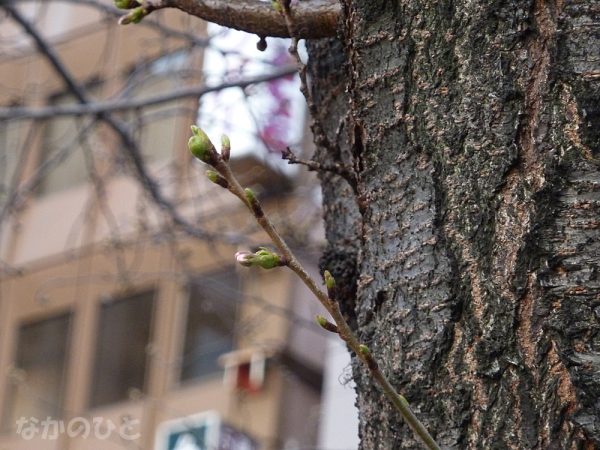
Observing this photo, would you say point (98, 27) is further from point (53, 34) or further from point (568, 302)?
point (568, 302)

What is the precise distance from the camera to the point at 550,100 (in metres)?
1.47

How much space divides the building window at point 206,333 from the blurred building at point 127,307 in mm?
15

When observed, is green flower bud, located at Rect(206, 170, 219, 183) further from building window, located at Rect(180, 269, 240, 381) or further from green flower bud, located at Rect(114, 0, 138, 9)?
building window, located at Rect(180, 269, 240, 381)

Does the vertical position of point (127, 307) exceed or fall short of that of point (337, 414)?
it exceeds it

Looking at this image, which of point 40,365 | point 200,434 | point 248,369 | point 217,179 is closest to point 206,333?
point 248,369

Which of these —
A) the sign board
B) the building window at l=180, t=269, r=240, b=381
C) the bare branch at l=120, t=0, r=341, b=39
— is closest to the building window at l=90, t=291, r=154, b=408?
the building window at l=180, t=269, r=240, b=381

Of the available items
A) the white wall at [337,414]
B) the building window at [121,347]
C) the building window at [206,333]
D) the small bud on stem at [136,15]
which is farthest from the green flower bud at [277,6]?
the building window at [121,347]

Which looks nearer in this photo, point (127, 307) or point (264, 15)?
point (264, 15)

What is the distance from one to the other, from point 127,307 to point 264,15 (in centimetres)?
956

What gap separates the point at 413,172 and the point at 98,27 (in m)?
10.7

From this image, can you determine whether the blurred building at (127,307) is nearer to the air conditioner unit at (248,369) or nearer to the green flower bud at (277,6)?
the air conditioner unit at (248,369)

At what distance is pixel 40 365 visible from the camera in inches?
462

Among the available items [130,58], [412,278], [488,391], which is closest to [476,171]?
[412,278]

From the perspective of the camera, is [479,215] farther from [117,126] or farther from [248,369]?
[248,369]
